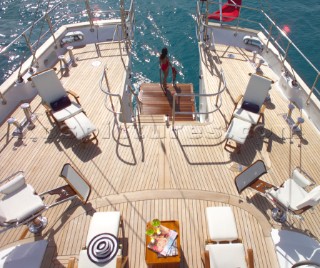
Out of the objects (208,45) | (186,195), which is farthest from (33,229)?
(208,45)

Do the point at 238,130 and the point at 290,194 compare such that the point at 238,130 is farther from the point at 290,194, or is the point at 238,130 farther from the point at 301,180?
the point at 290,194

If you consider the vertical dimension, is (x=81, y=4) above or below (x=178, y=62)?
above

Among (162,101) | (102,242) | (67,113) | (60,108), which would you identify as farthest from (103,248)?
(162,101)

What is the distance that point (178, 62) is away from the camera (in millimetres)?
15430

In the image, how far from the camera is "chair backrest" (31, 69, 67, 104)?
8.56m

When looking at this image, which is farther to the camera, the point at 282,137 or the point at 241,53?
the point at 241,53

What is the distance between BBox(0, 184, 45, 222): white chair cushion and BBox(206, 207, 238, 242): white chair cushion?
397 centimetres

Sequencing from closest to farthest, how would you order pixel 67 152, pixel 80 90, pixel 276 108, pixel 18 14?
pixel 67 152 < pixel 276 108 < pixel 80 90 < pixel 18 14

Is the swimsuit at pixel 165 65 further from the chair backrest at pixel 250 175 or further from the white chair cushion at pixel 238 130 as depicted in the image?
the chair backrest at pixel 250 175

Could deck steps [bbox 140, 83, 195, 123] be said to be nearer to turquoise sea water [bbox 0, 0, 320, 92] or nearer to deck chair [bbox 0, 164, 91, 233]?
turquoise sea water [bbox 0, 0, 320, 92]

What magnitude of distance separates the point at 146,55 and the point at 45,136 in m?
9.23

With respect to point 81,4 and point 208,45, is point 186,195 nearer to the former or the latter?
point 208,45

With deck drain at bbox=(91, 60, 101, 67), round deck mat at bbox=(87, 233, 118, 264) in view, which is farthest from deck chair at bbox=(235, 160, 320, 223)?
deck drain at bbox=(91, 60, 101, 67)

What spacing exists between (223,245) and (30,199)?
4.63m
